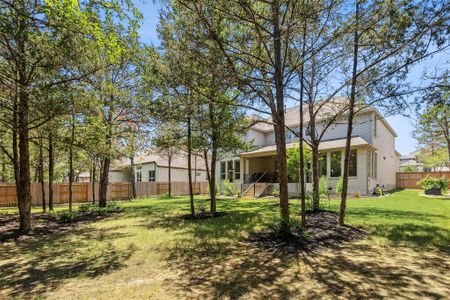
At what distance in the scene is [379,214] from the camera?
391 inches

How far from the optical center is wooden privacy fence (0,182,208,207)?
1938 centimetres

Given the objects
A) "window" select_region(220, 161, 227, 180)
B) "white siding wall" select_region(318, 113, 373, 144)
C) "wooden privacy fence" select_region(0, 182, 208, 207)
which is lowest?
"wooden privacy fence" select_region(0, 182, 208, 207)

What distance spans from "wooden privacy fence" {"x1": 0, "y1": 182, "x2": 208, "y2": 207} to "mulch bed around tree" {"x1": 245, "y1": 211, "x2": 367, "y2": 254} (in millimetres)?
18979

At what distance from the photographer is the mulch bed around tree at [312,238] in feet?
20.0

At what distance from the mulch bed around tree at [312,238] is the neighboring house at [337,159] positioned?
21.1 ft

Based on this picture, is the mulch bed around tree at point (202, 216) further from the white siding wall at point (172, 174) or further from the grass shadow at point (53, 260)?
the white siding wall at point (172, 174)

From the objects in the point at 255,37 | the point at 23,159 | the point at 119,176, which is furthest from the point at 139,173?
the point at 255,37

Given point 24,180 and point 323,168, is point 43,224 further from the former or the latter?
point 323,168

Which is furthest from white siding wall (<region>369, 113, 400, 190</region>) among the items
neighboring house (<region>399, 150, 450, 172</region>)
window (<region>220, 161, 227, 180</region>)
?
neighboring house (<region>399, 150, 450, 172</region>)

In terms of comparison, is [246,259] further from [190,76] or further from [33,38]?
[33,38]

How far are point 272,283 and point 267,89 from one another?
16.5 feet

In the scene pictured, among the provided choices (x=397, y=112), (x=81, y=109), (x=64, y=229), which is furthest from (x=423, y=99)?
(x=64, y=229)

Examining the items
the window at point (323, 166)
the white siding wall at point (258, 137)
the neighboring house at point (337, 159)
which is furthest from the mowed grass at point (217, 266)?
the white siding wall at point (258, 137)

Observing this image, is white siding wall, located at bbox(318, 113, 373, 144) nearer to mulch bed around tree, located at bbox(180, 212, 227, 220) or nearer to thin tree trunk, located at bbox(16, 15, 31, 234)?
mulch bed around tree, located at bbox(180, 212, 227, 220)
